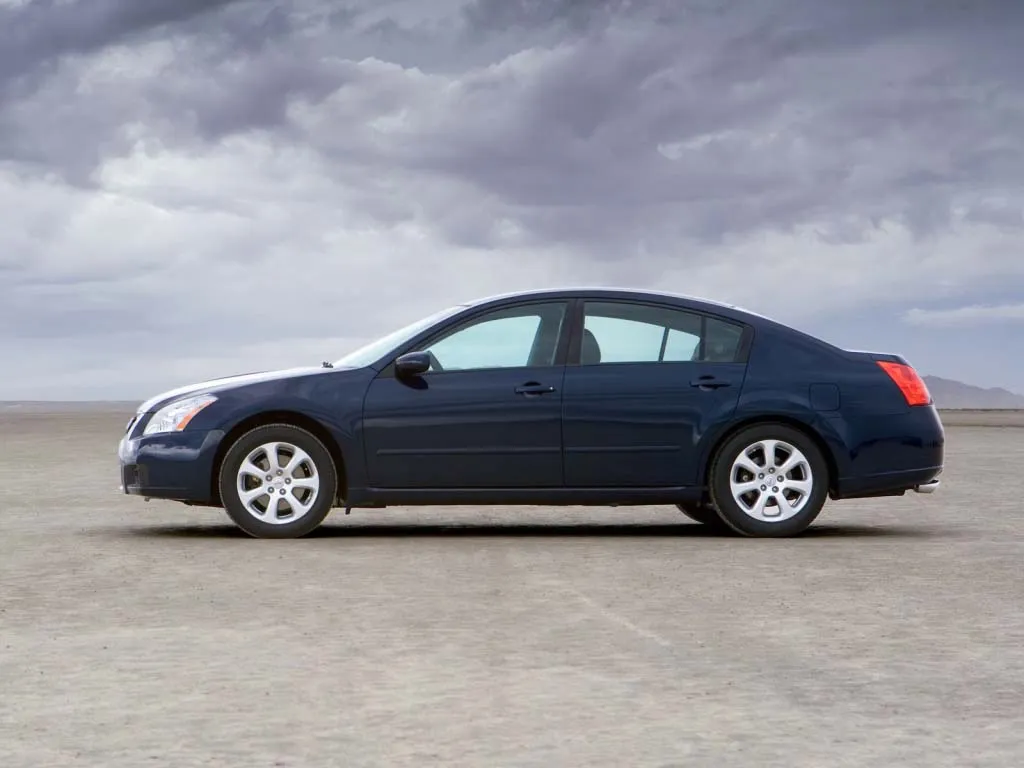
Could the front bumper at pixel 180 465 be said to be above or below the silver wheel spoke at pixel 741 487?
above

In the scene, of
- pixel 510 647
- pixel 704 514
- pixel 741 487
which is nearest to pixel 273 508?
pixel 741 487

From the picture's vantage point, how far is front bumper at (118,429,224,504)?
11.5 m

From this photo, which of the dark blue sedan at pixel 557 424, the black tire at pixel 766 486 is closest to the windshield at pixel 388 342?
the dark blue sedan at pixel 557 424

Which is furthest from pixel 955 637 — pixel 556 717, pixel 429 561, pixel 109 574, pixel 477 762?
pixel 109 574

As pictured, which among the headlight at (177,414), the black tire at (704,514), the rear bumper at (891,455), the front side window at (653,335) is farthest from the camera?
the black tire at (704,514)

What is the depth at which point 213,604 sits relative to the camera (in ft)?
27.1

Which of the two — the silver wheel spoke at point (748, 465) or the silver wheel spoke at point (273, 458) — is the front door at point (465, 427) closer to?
the silver wheel spoke at point (273, 458)

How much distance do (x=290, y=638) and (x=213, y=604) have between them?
3.92 ft

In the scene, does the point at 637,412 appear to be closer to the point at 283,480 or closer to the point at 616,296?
the point at 616,296

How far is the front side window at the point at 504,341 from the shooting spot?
11.7 m

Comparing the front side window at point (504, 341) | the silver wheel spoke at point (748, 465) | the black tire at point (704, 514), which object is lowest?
the black tire at point (704, 514)

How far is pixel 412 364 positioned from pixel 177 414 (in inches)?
62.8

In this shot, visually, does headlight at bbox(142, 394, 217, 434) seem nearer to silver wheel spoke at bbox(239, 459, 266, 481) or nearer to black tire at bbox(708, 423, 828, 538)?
silver wheel spoke at bbox(239, 459, 266, 481)

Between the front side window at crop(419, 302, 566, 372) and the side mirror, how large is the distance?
8.4 inches
